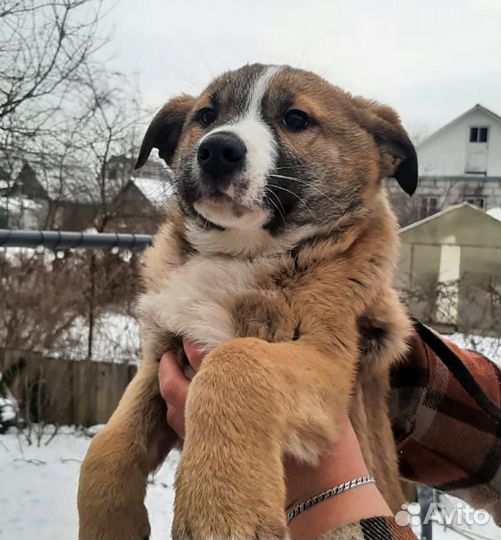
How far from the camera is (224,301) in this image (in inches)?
53.3

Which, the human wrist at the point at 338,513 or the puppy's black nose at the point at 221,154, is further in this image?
the puppy's black nose at the point at 221,154

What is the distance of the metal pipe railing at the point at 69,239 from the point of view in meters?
2.15

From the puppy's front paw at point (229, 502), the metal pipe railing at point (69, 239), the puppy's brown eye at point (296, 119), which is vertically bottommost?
the puppy's front paw at point (229, 502)

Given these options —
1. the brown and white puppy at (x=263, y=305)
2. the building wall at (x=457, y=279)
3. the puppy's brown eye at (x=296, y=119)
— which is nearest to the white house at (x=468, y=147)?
the building wall at (x=457, y=279)

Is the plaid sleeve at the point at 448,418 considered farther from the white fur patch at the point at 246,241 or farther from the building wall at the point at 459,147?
the building wall at the point at 459,147

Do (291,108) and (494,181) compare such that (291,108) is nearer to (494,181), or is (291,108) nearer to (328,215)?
(328,215)

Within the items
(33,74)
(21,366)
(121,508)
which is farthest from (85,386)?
(121,508)

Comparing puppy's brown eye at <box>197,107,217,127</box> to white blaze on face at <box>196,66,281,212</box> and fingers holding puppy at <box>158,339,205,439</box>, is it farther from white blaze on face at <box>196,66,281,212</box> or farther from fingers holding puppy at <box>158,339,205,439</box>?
fingers holding puppy at <box>158,339,205,439</box>

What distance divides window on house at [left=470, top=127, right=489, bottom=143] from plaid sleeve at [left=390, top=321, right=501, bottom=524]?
5.89 ft

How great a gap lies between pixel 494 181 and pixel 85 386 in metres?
2.52

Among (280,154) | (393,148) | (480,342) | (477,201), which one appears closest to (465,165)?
(477,201)

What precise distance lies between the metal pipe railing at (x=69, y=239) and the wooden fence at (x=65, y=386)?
0.79m

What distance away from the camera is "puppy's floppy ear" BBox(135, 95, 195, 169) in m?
1.88

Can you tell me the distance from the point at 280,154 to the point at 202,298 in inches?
Answer: 17.0
